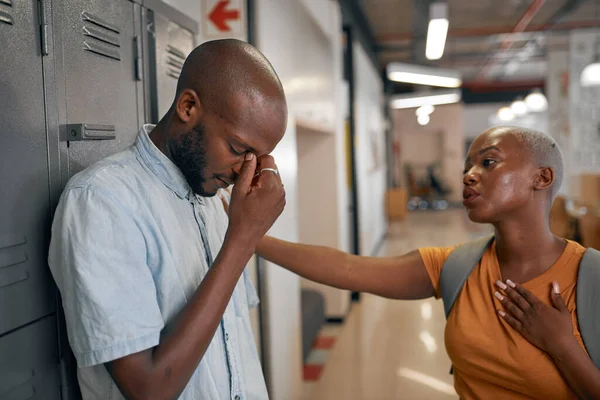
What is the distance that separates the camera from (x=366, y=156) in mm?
8266

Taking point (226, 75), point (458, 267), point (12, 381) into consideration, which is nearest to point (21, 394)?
point (12, 381)

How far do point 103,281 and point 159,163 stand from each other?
0.34 meters

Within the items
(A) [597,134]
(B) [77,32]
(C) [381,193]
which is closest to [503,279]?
(B) [77,32]

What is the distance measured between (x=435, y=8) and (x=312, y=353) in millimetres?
3376

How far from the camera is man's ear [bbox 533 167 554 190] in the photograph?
1.91m

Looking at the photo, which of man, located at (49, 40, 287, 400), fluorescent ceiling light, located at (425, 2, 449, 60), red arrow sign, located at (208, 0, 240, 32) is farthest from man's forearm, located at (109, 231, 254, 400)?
fluorescent ceiling light, located at (425, 2, 449, 60)

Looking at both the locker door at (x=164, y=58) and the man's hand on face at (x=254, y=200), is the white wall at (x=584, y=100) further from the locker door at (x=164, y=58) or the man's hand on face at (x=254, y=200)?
the man's hand on face at (x=254, y=200)

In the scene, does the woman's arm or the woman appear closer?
the woman

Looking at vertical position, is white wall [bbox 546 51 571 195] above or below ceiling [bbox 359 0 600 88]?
below

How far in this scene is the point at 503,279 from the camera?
1.93 metres

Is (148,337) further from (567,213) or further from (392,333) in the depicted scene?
(567,213)

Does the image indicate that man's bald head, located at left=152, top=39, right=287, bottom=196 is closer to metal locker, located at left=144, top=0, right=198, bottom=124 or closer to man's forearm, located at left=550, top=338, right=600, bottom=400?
metal locker, located at left=144, top=0, right=198, bottom=124

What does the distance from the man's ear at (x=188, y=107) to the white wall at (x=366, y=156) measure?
5836mm

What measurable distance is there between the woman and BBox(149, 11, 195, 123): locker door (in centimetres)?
61
